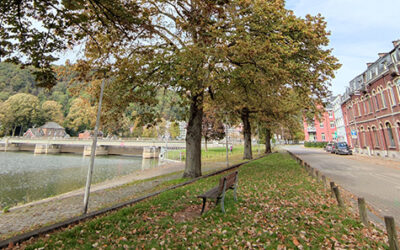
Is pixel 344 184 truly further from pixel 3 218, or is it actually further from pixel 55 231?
pixel 3 218

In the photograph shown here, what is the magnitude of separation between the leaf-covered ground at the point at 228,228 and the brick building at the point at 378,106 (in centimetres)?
2569

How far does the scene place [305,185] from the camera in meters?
8.88

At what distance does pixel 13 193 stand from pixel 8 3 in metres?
15.9

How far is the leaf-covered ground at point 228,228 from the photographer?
3.95 meters

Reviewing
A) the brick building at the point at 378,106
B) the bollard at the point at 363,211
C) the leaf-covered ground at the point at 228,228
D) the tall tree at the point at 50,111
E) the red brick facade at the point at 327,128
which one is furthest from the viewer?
the tall tree at the point at 50,111

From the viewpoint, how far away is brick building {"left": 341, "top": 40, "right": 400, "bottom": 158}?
23.2m

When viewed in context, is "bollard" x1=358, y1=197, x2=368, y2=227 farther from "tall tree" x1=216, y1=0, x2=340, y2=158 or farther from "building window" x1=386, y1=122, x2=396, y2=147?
"building window" x1=386, y1=122, x2=396, y2=147

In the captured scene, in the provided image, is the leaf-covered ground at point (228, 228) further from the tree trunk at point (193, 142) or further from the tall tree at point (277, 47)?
the tall tree at point (277, 47)

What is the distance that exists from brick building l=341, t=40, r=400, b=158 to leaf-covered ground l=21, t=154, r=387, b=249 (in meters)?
25.7

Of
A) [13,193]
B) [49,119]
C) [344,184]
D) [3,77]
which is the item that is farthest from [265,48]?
[3,77]

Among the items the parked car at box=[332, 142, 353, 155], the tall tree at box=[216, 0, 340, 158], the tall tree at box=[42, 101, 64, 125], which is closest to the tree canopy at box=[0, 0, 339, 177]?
the tall tree at box=[216, 0, 340, 158]

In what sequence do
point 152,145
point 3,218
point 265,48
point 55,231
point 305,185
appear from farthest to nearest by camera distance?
point 152,145 → point 305,185 → point 265,48 → point 3,218 → point 55,231

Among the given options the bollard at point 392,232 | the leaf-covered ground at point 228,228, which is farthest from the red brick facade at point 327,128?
the bollard at point 392,232

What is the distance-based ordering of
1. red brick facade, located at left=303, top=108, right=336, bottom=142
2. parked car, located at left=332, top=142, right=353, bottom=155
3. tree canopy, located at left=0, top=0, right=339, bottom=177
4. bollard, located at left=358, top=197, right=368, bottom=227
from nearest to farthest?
bollard, located at left=358, top=197, right=368, bottom=227
tree canopy, located at left=0, top=0, right=339, bottom=177
parked car, located at left=332, top=142, right=353, bottom=155
red brick facade, located at left=303, top=108, right=336, bottom=142
